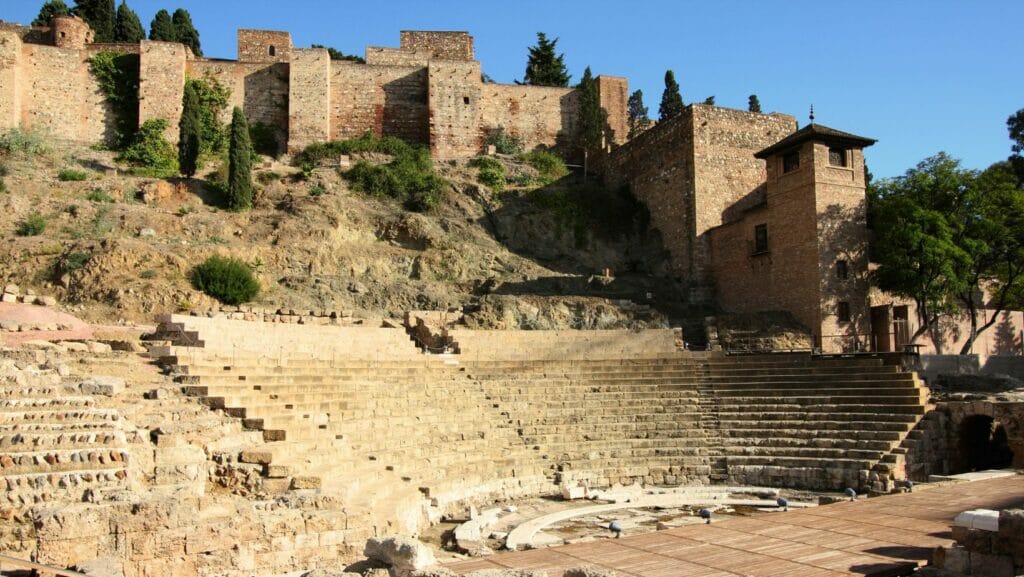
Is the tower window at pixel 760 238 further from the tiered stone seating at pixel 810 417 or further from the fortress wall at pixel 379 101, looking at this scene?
the fortress wall at pixel 379 101

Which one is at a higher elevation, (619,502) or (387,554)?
(387,554)

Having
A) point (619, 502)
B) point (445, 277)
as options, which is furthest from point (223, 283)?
point (619, 502)

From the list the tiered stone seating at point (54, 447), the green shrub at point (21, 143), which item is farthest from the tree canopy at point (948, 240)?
the green shrub at point (21, 143)

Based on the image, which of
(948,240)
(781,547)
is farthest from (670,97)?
(781,547)

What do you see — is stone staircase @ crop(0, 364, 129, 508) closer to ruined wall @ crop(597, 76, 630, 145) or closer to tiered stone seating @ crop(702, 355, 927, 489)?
tiered stone seating @ crop(702, 355, 927, 489)

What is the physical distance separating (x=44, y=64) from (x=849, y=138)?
31288 millimetres

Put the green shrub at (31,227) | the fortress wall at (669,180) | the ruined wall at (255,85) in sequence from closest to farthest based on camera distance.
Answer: the green shrub at (31,227)
the fortress wall at (669,180)
the ruined wall at (255,85)

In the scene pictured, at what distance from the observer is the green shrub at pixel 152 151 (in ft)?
99.9

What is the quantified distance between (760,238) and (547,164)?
1242 cm

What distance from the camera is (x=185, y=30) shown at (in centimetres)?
4603

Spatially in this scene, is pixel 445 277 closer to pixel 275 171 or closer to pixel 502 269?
pixel 502 269

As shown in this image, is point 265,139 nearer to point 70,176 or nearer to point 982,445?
point 70,176

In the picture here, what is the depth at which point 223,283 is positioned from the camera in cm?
2102

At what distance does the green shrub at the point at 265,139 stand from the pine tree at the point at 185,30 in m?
15.4
